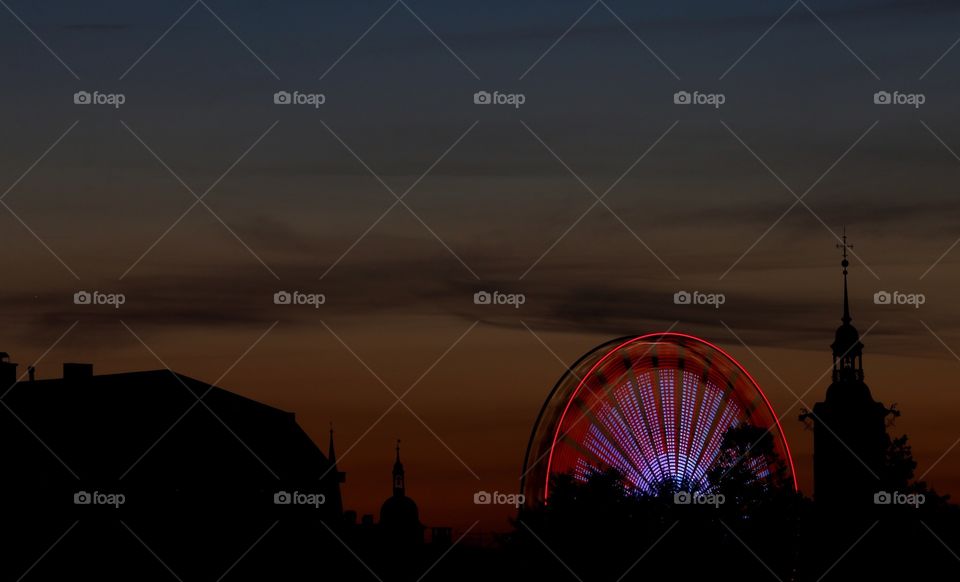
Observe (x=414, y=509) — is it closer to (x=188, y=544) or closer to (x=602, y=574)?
(x=188, y=544)

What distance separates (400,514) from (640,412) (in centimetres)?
10798

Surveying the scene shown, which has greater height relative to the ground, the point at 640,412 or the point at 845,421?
the point at 845,421

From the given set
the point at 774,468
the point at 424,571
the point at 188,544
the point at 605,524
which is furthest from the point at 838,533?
the point at 424,571

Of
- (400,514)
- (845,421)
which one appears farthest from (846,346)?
(400,514)

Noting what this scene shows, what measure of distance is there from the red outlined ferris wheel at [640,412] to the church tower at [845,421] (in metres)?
33.2

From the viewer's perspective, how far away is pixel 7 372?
98.3m

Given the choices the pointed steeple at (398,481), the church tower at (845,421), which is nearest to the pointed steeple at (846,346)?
the church tower at (845,421)

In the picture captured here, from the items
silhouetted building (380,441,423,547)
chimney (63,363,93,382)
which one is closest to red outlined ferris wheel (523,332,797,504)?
chimney (63,363,93,382)

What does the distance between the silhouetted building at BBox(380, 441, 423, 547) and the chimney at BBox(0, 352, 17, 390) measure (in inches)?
1805

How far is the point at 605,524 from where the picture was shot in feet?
246

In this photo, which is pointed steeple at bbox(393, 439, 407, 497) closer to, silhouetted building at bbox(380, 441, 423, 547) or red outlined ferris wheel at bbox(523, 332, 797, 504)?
silhouetted building at bbox(380, 441, 423, 547)

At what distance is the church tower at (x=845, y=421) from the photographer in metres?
111

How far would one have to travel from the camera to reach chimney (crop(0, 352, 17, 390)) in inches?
3836

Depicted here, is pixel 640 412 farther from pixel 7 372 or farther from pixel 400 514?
pixel 400 514
